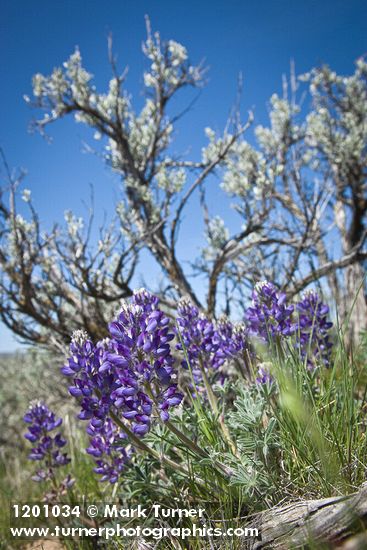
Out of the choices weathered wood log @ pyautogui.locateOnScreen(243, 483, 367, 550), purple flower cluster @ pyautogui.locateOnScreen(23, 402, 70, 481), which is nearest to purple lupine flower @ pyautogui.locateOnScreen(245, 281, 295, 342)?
weathered wood log @ pyautogui.locateOnScreen(243, 483, 367, 550)

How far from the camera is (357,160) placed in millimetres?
11148

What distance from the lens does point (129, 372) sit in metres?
1.92

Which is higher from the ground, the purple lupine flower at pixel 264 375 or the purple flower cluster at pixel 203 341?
the purple flower cluster at pixel 203 341

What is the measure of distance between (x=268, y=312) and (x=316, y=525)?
49.2 inches

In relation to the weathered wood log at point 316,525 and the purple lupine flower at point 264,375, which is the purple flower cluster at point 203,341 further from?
the weathered wood log at point 316,525

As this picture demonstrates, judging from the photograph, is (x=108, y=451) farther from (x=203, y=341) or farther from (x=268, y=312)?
(x=268, y=312)

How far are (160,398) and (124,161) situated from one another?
6.09 metres

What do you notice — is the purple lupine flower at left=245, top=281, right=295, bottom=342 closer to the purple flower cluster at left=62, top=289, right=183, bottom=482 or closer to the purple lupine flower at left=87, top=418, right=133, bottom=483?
the purple flower cluster at left=62, top=289, right=183, bottom=482

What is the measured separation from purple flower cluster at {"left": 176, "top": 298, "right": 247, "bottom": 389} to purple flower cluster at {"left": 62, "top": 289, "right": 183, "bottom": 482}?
0.60 m

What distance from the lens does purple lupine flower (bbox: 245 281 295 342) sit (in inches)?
101

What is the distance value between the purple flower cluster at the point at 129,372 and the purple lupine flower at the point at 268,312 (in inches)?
29.9

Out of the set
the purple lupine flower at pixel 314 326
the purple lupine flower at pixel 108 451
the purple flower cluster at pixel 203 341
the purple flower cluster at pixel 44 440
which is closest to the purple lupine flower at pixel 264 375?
the purple flower cluster at pixel 203 341

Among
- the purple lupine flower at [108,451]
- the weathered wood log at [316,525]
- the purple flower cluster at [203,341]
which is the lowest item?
the weathered wood log at [316,525]

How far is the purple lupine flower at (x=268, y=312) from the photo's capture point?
8.43ft
